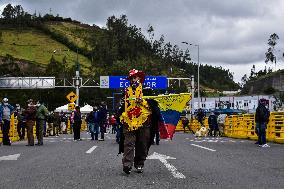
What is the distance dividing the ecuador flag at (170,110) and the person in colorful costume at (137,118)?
0.98ft

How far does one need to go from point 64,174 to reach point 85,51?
152 metres

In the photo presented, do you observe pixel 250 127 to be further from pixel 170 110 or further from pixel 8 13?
pixel 8 13

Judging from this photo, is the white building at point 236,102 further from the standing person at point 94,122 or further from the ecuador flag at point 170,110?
the ecuador flag at point 170,110

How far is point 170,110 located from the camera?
1073cm

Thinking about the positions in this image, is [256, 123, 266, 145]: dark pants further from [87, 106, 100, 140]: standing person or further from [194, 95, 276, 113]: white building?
[194, 95, 276, 113]: white building

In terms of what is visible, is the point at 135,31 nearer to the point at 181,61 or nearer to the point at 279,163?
the point at 181,61

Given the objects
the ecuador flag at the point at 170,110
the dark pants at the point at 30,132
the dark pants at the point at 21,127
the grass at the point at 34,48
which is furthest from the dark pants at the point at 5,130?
the grass at the point at 34,48

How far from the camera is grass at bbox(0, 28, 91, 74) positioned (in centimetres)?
14662

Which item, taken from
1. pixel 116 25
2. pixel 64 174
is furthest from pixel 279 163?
pixel 116 25

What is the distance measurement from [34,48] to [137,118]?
155 meters

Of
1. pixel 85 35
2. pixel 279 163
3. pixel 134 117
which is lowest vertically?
pixel 279 163

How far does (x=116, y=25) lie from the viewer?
150625mm

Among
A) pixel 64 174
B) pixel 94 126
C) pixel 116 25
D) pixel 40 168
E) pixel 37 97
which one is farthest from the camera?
pixel 116 25

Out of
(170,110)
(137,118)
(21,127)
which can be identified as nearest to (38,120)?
(21,127)
